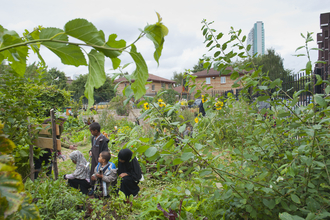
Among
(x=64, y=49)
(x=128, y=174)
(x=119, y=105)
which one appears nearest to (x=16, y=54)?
(x=64, y=49)

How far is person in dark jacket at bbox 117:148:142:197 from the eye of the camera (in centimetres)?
375

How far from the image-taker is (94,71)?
0.48 m

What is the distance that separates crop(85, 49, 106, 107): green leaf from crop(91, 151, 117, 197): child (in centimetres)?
→ 367

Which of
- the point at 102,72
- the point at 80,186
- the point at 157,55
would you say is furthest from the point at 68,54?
the point at 80,186

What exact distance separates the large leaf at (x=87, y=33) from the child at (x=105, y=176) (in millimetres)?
3729

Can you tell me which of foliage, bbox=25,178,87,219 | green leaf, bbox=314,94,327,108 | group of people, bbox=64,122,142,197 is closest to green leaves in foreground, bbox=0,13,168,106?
green leaf, bbox=314,94,327,108

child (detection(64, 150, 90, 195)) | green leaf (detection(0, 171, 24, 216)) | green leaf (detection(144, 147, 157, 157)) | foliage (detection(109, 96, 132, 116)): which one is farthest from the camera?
foliage (detection(109, 96, 132, 116))

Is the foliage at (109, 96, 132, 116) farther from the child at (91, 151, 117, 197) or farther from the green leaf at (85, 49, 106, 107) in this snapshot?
the green leaf at (85, 49, 106, 107)

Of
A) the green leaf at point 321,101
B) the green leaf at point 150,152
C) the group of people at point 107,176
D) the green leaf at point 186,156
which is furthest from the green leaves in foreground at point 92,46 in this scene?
the group of people at point 107,176

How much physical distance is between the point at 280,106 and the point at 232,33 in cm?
76

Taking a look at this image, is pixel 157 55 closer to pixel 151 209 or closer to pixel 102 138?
pixel 151 209

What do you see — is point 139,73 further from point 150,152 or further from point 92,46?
point 150,152

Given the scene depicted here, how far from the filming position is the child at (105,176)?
381 centimetres

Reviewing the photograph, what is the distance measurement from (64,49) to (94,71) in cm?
10
